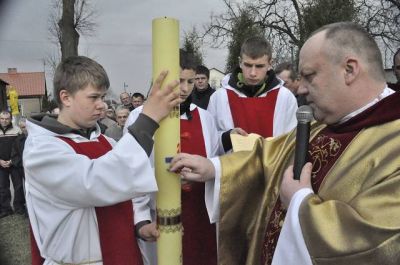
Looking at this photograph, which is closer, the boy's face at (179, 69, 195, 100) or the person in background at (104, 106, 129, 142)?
the boy's face at (179, 69, 195, 100)

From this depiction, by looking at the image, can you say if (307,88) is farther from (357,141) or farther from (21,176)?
(21,176)

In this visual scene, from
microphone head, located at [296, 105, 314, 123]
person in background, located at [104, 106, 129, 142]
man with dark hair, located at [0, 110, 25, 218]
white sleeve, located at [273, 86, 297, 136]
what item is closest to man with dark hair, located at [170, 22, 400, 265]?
microphone head, located at [296, 105, 314, 123]

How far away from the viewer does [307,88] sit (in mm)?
1949

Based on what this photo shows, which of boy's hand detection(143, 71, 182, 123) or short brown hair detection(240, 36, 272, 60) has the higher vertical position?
short brown hair detection(240, 36, 272, 60)

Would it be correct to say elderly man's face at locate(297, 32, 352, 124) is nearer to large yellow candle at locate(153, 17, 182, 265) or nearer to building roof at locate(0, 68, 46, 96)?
large yellow candle at locate(153, 17, 182, 265)

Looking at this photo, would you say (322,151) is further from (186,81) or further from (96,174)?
(186,81)

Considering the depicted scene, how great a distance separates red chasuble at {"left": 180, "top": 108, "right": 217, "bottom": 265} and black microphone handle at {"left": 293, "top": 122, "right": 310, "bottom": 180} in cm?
117

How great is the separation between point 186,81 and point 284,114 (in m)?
1.20

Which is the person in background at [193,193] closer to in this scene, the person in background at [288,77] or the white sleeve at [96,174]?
the white sleeve at [96,174]

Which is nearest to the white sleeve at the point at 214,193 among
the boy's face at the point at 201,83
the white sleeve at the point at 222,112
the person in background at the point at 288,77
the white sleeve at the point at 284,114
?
the white sleeve at the point at 222,112

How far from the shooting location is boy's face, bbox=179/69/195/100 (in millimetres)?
2928

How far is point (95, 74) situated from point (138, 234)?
2.83ft

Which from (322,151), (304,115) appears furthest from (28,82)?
(304,115)

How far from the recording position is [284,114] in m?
3.78
